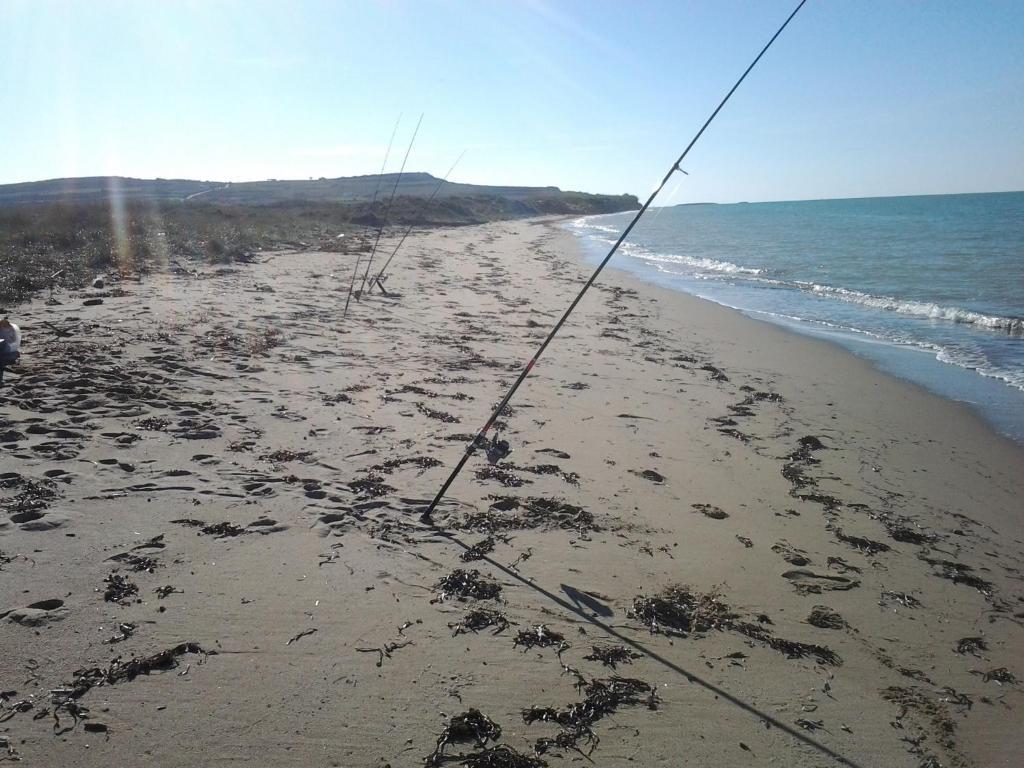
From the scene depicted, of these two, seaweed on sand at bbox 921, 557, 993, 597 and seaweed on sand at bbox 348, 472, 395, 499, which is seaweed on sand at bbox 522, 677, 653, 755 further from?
seaweed on sand at bbox 921, 557, 993, 597

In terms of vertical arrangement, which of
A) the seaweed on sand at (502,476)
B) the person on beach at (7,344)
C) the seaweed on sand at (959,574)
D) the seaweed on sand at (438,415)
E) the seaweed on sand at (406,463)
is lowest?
the seaweed on sand at (959,574)

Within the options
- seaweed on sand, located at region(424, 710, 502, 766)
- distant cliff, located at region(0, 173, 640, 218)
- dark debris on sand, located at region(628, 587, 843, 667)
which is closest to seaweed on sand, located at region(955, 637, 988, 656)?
dark debris on sand, located at region(628, 587, 843, 667)

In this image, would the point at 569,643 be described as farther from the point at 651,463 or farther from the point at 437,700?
the point at 651,463

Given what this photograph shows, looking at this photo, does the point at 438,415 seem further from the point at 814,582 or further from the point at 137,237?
the point at 137,237

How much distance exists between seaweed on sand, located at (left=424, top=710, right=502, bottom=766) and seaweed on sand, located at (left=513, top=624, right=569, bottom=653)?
432mm

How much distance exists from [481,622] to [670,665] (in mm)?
829

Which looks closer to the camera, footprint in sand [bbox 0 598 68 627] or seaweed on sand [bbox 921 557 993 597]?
footprint in sand [bbox 0 598 68 627]

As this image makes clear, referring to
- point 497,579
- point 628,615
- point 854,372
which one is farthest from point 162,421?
point 854,372

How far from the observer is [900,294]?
14.0m

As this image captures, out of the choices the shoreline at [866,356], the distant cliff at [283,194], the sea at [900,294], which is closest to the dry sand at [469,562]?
the shoreline at [866,356]

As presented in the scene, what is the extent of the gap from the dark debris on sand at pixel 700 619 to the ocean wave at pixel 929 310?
1028 centimetres

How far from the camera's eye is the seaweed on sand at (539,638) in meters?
2.55

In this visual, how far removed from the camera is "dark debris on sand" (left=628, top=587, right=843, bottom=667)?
265 centimetres

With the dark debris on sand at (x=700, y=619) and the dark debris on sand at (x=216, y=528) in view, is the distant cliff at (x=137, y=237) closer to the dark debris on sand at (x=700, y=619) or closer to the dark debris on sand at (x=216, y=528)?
the dark debris on sand at (x=216, y=528)
